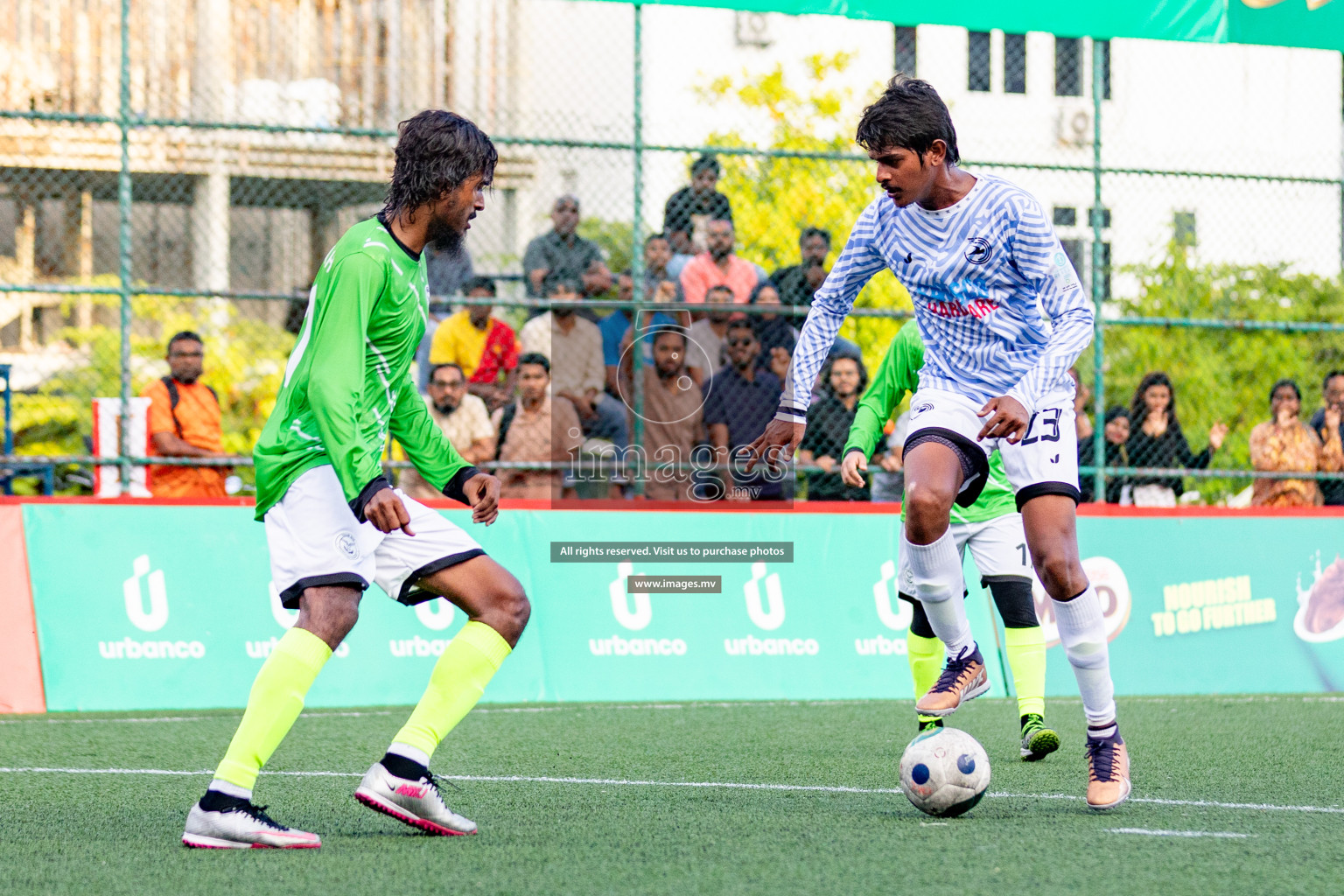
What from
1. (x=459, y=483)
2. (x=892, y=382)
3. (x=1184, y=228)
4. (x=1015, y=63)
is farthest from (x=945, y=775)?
(x=1015, y=63)

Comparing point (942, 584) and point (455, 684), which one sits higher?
point (942, 584)

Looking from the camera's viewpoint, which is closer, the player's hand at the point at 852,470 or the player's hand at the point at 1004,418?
the player's hand at the point at 1004,418

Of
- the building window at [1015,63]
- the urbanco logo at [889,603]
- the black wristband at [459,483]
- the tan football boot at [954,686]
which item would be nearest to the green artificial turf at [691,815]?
the tan football boot at [954,686]

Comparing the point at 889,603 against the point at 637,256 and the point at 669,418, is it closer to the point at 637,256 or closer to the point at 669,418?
the point at 669,418

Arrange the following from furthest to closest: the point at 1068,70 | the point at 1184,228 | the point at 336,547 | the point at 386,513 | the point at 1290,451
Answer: the point at 1068,70 → the point at 1184,228 → the point at 1290,451 → the point at 336,547 → the point at 386,513

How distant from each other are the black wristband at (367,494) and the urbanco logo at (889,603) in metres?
6.03

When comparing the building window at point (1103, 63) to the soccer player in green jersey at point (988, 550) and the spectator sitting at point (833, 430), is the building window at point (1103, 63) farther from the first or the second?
the soccer player in green jersey at point (988, 550)

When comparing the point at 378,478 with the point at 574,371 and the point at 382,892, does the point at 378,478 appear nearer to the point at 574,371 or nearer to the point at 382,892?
the point at 382,892

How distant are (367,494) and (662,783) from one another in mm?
2056

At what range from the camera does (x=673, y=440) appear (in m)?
11.0

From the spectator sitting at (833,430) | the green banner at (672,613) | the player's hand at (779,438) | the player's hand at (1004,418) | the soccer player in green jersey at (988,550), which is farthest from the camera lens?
the spectator sitting at (833,430)

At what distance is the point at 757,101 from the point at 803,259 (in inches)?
601

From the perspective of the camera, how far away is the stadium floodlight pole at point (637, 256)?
1098 cm

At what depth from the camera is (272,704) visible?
457cm
